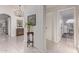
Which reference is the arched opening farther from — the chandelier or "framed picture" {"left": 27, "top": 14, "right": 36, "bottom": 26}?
Answer: "framed picture" {"left": 27, "top": 14, "right": 36, "bottom": 26}

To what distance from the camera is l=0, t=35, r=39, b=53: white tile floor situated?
2.27 m

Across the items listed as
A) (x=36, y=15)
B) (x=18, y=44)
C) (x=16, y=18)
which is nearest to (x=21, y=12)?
(x=16, y=18)

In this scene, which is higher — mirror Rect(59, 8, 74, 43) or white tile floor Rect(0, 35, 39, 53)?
mirror Rect(59, 8, 74, 43)

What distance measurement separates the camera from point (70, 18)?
2256 mm

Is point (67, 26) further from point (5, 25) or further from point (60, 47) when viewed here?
point (5, 25)

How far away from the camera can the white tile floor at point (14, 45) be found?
227 cm

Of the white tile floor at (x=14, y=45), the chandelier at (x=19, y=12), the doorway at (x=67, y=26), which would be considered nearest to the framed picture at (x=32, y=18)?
the chandelier at (x=19, y=12)

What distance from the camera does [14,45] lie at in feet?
7.66

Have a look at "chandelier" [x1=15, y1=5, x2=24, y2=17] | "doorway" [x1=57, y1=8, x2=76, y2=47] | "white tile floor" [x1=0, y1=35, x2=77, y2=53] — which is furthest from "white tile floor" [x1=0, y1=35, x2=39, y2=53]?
"doorway" [x1=57, y1=8, x2=76, y2=47]

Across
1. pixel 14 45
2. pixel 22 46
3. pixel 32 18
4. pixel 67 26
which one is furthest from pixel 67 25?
pixel 14 45

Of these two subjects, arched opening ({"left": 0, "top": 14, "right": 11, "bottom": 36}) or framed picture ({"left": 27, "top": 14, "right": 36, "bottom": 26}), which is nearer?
arched opening ({"left": 0, "top": 14, "right": 11, "bottom": 36})
